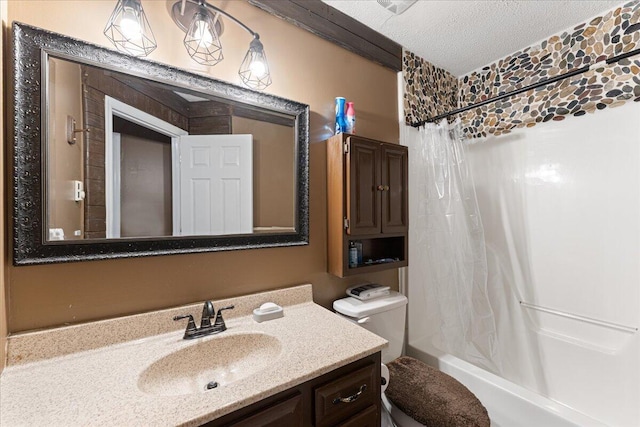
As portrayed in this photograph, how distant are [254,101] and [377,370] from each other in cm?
124

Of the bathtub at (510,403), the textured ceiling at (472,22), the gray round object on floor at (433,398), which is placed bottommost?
the bathtub at (510,403)

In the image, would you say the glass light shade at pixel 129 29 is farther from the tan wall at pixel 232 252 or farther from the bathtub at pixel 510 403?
the bathtub at pixel 510 403

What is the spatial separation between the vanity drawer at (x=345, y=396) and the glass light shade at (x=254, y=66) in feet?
4.11

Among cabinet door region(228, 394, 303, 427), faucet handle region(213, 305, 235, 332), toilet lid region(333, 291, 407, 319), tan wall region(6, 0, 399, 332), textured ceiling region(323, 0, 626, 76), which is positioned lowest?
cabinet door region(228, 394, 303, 427)

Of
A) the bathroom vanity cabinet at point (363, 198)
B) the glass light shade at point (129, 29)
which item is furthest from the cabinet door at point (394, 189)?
the glass light shade at point (129, 29)

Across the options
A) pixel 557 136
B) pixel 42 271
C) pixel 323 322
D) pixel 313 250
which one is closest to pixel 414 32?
pixel 557 136

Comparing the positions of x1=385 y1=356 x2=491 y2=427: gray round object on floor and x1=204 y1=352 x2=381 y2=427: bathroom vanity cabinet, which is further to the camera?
x1=385 y1=356 x2=491 y2=427: gray round object on floor

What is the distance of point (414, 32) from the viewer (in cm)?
169

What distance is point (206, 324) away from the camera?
3.41ft

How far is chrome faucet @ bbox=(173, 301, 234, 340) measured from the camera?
100 centimetres

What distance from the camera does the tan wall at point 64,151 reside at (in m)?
0.86

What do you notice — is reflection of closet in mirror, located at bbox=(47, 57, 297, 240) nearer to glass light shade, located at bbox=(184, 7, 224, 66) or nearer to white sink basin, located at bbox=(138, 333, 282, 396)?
glass light shade, located at bbox=(184, 7, 224, 66)

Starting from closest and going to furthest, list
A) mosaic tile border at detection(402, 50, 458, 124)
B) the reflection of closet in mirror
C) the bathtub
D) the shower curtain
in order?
1. the reflection of closet in mirror
2. the bathtub
3. the shower curtain
4. mosaic tile border at detection(402, 50, 458, 124)

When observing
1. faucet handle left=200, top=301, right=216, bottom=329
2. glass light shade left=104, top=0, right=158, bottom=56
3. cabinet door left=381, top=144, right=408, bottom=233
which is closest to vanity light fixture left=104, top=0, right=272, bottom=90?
glass light shade left=104, top=0, right=158, bottom=56
